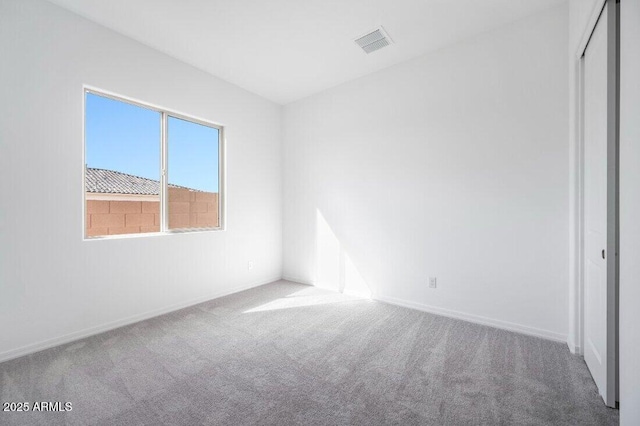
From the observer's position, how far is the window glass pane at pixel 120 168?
8.97ft

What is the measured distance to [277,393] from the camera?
70.9 inches

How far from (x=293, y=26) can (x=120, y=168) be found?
2.35 metres

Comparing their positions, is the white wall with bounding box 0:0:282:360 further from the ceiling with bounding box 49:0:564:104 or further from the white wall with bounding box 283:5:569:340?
the white wall with bounding box 283:5:569:340

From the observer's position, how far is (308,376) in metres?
1.99

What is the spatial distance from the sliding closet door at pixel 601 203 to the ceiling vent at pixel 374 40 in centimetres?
169

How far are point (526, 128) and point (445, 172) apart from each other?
0.81 meters

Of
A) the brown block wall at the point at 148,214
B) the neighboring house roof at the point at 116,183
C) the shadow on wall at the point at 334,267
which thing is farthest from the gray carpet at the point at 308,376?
the neighboring house roof at the point at 116,183

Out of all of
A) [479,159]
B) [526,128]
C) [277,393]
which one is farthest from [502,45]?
[277,393]
